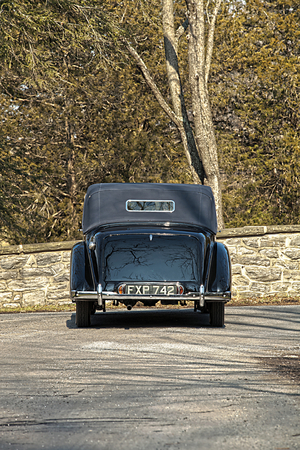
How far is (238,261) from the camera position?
12.2 meters

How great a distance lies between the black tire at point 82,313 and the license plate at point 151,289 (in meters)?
0.81

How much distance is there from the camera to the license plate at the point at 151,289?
6883 millimetres

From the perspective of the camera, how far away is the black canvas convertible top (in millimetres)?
7910

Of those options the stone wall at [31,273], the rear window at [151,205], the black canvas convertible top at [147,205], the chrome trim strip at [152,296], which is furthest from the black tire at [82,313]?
the stone wall at [31,273]

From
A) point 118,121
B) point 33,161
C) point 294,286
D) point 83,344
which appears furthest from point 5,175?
point 83,344

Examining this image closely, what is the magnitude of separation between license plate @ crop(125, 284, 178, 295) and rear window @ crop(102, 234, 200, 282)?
115 mm

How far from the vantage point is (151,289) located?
6883 mm

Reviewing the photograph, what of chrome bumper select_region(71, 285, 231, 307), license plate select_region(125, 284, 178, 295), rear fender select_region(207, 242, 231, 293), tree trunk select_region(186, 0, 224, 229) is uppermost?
tree trunk select_region(186, 0, 224, 229)

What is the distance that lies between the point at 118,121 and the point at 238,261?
7375 mm

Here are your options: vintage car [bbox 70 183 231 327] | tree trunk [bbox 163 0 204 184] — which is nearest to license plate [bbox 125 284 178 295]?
vintage car [bbox 70 183 231 327]

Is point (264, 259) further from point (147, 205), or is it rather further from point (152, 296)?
point (152, 296)

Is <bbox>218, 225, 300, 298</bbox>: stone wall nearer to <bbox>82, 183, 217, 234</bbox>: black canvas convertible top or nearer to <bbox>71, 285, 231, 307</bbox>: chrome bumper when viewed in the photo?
<bbox>82, 183, 217, 234</bbox>: black canvas convertible top

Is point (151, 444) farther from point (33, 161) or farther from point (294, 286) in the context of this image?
point (33, 161)

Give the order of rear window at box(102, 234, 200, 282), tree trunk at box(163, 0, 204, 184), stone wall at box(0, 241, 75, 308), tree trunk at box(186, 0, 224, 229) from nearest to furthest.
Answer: rear window at box(102, 234, 200, 282) → stone wall at box(0, 241, 75, 308) → tree trunk at box(186, 0, 224, 229) → tree trunk at box(163, 0, 204, 184)
